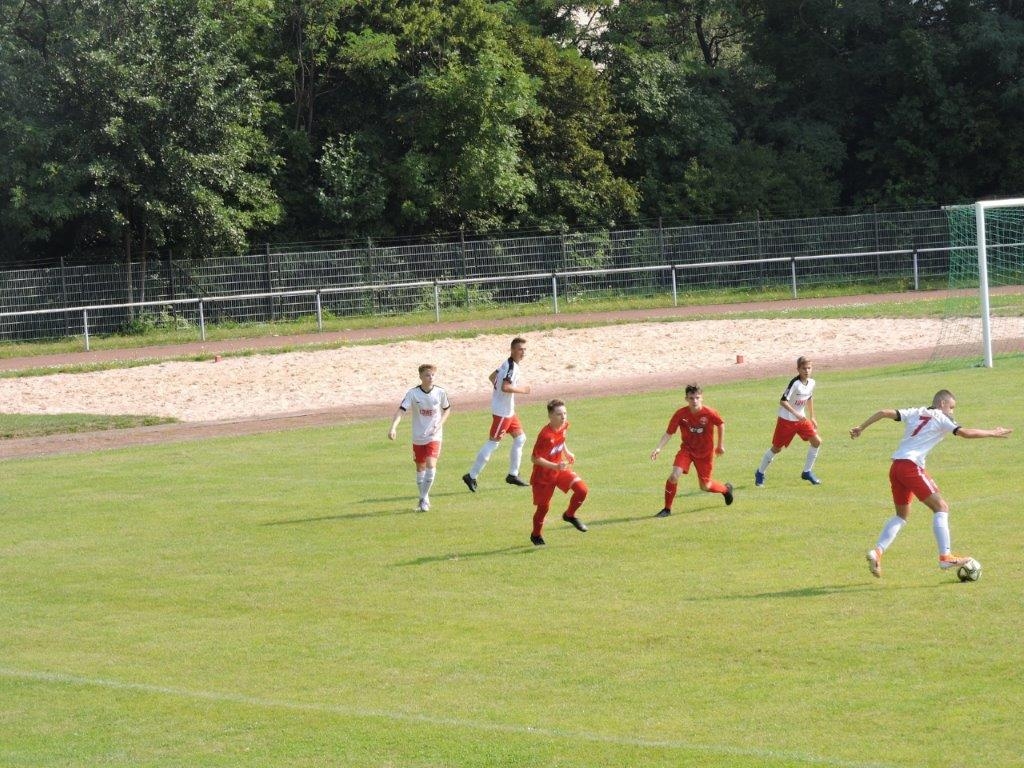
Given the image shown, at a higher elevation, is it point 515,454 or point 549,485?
point 549,485

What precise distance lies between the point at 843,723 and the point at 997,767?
→ 1.10 metres

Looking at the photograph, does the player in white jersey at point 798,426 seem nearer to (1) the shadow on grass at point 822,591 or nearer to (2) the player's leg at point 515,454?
(2) the player's leg at point 515,454

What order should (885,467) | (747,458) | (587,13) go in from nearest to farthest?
(885,467) < (747,458) < (587,13)

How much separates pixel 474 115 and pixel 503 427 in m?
31.7

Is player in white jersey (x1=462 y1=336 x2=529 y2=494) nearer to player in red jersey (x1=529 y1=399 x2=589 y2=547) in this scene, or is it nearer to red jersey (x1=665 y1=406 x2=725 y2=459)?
red jersey (x1=665 y1=406 x2=725 y2=459)

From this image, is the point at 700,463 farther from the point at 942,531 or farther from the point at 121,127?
the point at 121,127

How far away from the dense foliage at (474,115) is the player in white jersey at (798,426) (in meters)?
28.9

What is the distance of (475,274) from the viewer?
47031 mm

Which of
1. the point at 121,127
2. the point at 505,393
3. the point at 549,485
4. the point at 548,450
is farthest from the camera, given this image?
the point at 121,127

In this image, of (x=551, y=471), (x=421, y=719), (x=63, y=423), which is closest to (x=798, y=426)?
(x=551, y=471)

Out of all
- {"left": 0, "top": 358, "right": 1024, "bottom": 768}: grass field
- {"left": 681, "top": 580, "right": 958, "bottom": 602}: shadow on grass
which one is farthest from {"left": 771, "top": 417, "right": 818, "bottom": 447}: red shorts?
{"left": 681, "top": 580, "right": 958, "bottom": 602}: shadow on grass

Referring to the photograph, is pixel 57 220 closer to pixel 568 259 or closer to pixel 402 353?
pixel 402 353

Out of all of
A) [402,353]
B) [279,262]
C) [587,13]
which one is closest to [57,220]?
[279,262]

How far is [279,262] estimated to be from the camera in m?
44.6
